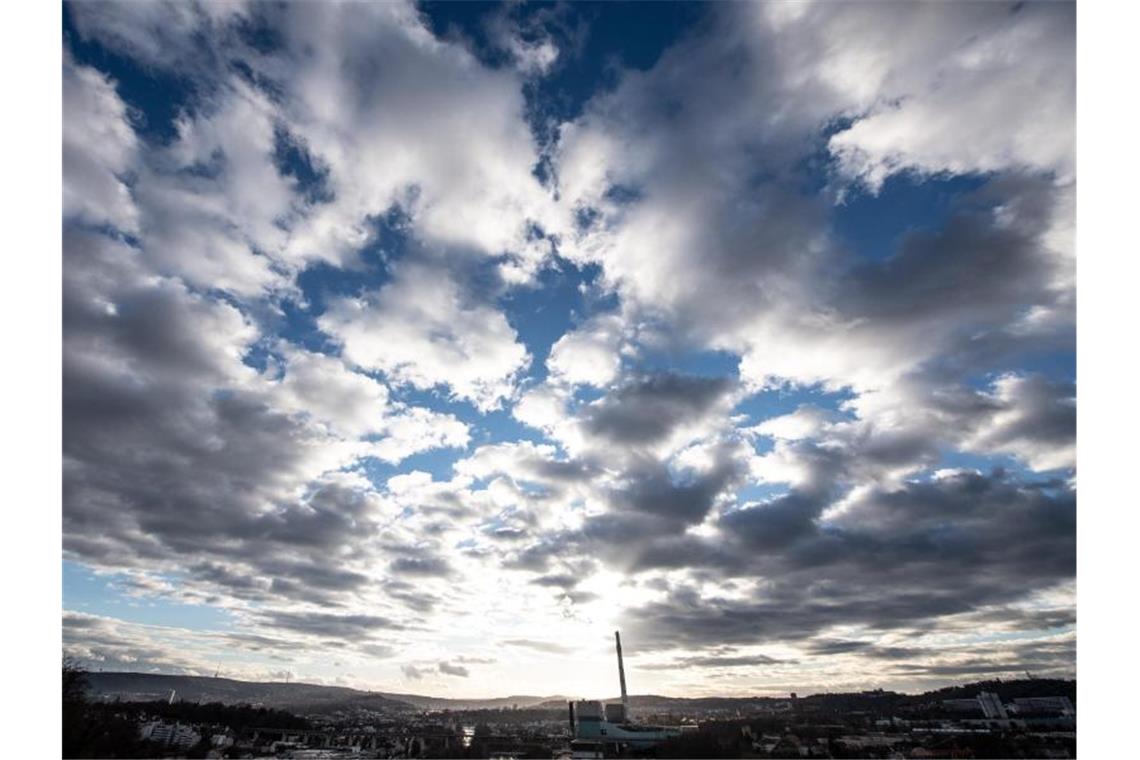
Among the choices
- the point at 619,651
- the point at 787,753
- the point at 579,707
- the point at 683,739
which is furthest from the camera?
the point at 619,651

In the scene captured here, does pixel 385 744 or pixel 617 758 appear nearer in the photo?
pixel 617 758

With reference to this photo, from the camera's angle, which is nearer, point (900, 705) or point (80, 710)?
point (80, 710)

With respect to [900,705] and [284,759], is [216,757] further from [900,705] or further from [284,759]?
[900,705]

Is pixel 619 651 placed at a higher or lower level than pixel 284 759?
higher

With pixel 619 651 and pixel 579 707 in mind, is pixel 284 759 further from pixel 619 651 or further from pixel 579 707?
Result: pixel 619 651

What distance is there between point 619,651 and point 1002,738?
79812mm

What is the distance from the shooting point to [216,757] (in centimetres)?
5503

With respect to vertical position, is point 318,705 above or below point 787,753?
above

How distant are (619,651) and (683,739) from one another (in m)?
61.0

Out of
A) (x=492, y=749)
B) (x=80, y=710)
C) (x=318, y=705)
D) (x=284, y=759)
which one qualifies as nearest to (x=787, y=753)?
(x=492, y=749)

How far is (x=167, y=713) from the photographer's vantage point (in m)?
82.6

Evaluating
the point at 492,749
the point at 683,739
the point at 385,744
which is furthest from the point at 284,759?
the point at 683,739
